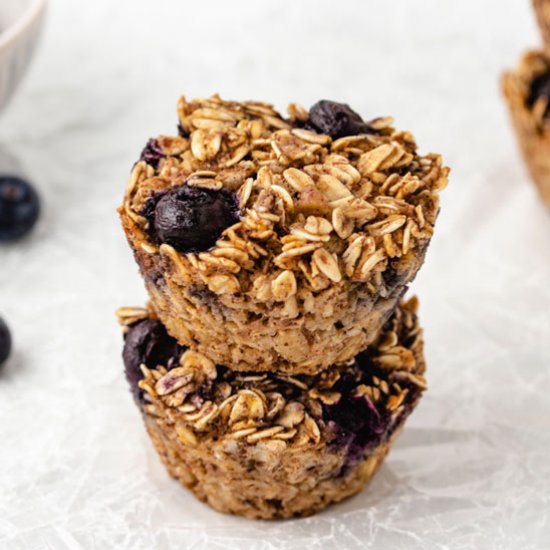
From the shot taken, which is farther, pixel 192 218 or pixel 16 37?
pixel 16 37

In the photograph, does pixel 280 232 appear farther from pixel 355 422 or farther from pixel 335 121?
pixel 355 422

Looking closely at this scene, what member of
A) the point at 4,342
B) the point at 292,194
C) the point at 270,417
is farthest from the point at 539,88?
the point at 4,342

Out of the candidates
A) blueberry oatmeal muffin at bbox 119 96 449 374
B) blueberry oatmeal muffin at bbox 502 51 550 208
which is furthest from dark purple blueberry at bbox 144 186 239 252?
blueberry oatmeal muffin at bbox 502 51 550 208

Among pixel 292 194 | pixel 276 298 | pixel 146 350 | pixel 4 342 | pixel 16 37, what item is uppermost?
pixel 292 194

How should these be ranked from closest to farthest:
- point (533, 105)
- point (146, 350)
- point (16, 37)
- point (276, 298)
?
point (276, 298) → point (146, 350) → point (16, 37) → point (533, 105)

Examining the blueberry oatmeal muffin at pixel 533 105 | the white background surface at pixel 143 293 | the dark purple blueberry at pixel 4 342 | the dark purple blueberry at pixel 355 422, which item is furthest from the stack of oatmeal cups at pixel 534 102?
the dark purple blueberry at pixel 4 342

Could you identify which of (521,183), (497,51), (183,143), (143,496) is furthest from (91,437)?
A: (497,51)

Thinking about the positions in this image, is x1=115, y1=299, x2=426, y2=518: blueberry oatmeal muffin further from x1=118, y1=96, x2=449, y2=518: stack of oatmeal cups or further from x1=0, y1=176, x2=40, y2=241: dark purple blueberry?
x1=0, y1=176, x2=40, y2=241: dark purple blueberry

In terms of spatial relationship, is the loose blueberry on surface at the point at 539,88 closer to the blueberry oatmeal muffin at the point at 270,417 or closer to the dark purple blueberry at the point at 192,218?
the blueberry oatmeal muffin at the point at 270,417
